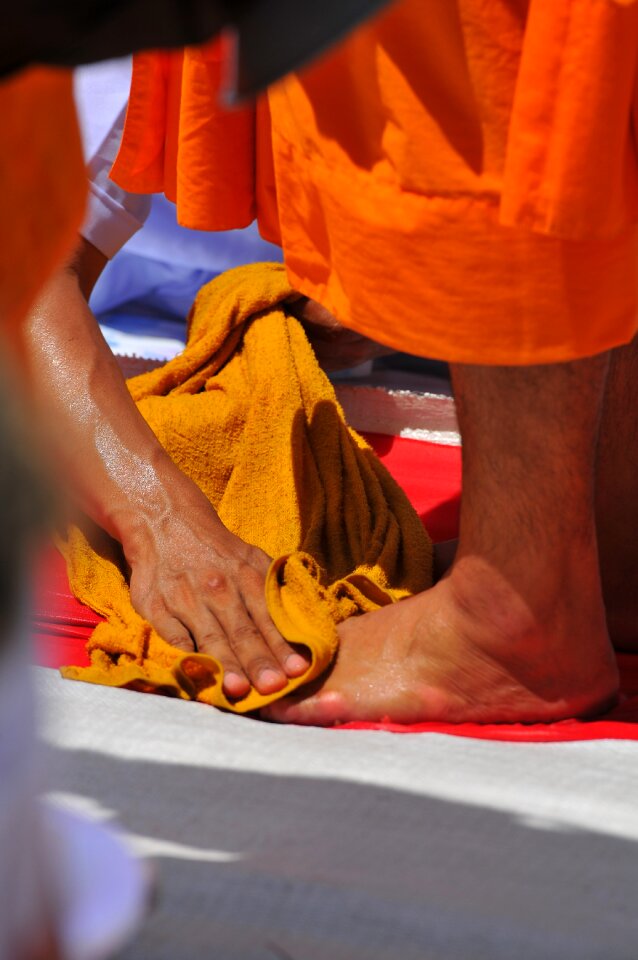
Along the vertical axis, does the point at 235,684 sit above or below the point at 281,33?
below

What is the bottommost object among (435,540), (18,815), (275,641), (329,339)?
(435,540)

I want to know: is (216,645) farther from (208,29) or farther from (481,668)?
(208,29)

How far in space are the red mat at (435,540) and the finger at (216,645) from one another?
0.11 meters

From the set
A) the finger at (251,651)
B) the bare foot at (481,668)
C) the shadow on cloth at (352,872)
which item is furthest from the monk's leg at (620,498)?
the shadow on cloth at (352,872)

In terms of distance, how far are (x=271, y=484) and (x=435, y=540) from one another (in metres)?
0.27

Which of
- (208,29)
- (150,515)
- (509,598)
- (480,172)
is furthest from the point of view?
(150,515)

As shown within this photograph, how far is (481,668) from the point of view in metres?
1.17

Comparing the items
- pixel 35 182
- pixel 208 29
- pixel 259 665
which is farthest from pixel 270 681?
pixel 208 29

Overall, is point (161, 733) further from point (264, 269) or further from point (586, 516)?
point (264, 269)

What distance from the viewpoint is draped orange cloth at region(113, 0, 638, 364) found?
925 millimetres

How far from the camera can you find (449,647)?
1178mm

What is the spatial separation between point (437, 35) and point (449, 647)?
562 millimetres

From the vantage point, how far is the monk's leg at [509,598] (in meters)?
1.09

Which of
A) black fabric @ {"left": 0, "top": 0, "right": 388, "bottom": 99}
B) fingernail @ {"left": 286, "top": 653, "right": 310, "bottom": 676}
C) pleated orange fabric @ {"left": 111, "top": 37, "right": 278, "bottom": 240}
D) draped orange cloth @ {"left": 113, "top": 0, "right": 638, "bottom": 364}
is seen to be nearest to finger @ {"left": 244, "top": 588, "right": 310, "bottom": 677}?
fingernail @ {"left": 286, "top": 653, "right": 310, "bottom": 676}
